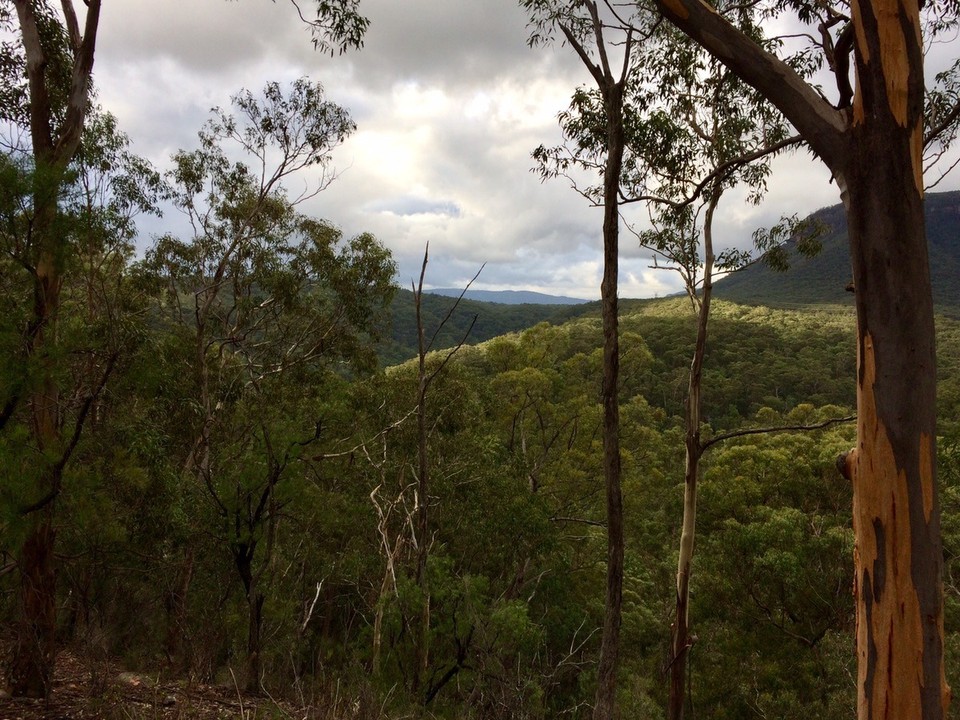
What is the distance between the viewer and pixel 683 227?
23.2ft

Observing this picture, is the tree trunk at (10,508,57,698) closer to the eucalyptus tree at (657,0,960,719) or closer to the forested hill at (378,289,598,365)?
the eucalyptus tree at (657,0,960,719)

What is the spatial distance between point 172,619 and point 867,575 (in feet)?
30.0

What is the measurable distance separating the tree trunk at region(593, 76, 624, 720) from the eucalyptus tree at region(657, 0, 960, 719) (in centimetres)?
214

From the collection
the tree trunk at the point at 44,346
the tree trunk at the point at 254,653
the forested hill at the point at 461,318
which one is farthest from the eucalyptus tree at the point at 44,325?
the forested hill at the point at 461,318

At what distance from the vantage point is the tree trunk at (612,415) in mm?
4301

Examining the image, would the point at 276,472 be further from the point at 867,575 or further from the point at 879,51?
the point at 879,51

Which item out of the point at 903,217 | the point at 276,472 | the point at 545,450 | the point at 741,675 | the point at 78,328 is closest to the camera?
the point at 903,217

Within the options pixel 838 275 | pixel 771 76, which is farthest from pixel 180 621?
pixel 838 275

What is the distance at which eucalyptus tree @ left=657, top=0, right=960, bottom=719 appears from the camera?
6.68 ft

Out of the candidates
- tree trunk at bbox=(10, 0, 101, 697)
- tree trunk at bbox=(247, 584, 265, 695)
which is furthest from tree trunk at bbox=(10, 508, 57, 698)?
tree trunk at bbox=(247, 584, 265, 695)

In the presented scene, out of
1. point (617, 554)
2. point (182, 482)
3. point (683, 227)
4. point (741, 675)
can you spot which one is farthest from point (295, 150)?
point (741, 675)

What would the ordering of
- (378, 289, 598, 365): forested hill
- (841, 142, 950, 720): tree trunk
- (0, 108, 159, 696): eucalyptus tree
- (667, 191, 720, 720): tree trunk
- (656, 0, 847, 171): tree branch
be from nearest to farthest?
(841, 142, 950, 720): tree trunk, (656, 0, 847, 171): tree branch, (0, 108, 159, 696): eucalyptus tree, (667, 191, 720, 720): tree trunk, (378, 289, 598, 365): forested hill

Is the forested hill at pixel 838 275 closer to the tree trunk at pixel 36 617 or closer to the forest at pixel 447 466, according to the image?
the forest at pixel 447 466

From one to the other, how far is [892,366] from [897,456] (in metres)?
0.31
